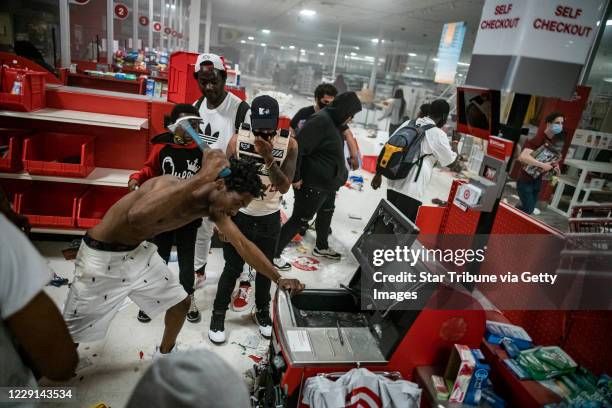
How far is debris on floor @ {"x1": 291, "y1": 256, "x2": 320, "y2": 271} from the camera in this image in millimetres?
4070

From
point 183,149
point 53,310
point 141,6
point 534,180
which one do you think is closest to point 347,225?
point 534,180

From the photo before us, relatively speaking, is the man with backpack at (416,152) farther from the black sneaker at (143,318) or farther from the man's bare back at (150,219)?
the black sneaker at (143,318)

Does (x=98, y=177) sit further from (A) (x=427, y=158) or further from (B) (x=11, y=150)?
(A) (x=427, y=158)

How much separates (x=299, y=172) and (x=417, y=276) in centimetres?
171

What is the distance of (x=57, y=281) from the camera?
10.4 ft

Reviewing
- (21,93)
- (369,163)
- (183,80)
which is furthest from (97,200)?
(369,163)

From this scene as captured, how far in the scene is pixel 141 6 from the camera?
14391 millimetres

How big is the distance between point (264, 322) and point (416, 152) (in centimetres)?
208

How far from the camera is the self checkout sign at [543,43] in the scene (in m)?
1.67

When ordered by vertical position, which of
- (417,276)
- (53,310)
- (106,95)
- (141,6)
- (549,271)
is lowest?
(549,271)

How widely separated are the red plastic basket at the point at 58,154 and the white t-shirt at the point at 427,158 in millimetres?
2964

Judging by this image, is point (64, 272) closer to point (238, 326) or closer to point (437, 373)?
point (238, 326)

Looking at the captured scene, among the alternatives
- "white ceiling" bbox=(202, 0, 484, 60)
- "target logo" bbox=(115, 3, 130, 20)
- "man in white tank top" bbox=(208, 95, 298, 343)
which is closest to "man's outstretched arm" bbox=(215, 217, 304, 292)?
"man in white tank top" bbox=(208, 95, 298, 343)

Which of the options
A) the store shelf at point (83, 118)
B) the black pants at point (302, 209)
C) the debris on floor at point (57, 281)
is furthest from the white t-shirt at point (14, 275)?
the store shelf at point (83, 118)
